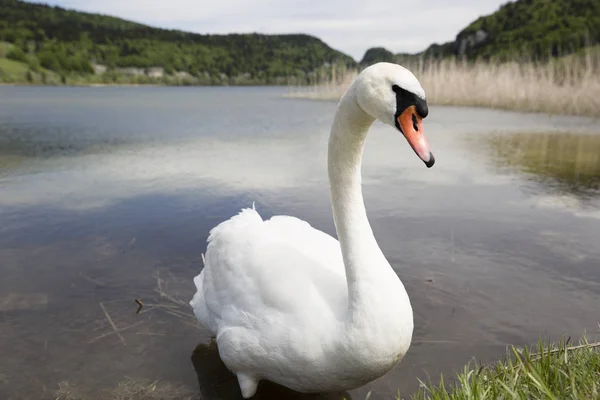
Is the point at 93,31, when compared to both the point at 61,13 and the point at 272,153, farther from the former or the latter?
the point at 272,153

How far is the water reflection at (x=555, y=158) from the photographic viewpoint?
7.84 m

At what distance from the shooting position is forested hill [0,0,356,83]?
341ft

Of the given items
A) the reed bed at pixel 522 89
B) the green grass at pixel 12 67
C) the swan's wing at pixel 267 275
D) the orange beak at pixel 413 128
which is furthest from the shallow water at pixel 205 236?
the green grass at pixel 12 67

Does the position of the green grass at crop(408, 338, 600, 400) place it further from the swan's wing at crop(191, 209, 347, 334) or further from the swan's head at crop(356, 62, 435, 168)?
→ the swan's head at crop(356, 62, 435, 168)

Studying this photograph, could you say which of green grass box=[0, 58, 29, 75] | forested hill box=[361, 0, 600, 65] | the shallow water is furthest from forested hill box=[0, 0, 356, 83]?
the shallow water

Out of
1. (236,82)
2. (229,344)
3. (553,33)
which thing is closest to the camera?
(229,344)

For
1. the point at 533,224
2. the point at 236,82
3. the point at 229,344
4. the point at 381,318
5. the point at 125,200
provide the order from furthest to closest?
the point at 236,82, the point at 125,200, the point at 533,224, the point at 229,344, the point at 381,318

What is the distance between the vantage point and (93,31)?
433 feet

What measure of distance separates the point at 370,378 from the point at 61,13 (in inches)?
6312

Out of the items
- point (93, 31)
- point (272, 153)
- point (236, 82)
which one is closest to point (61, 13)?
point (93, 31)

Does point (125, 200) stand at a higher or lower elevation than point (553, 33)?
lower

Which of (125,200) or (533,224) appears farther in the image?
(125,200)

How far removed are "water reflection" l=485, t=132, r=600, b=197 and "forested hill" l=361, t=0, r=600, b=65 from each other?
3820 centimetres

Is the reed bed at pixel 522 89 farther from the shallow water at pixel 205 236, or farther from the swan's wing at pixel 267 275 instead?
the swan's wing at pixel 267 275
